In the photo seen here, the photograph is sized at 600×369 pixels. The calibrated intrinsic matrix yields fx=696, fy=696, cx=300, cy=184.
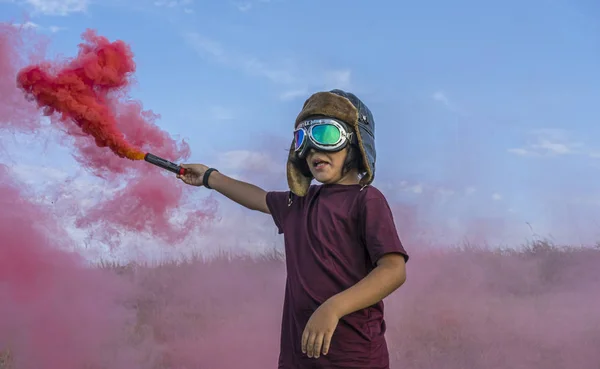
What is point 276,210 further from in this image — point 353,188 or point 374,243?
point 374,243

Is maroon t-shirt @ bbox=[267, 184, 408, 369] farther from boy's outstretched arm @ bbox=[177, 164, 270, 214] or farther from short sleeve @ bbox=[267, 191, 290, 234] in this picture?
boy's outstretched arm @ bbox=[177, 164, 270, 214]

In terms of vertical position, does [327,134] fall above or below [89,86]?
below

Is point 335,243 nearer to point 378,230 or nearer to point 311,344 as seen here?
point 378,230

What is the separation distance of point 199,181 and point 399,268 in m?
1.64

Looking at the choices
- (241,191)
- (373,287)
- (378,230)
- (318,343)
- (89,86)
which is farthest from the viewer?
(89,86)

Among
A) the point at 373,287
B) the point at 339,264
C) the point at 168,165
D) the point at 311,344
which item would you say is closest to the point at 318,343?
the point at 311,344

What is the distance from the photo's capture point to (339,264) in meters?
3.22

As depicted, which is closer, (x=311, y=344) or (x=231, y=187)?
(x=311, y=344)

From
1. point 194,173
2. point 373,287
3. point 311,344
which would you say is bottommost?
point 311,344

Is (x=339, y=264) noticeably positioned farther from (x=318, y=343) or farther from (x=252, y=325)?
(x=252, y=325)

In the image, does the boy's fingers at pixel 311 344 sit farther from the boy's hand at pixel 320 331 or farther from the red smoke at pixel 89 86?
the red smoke at pixel 89 86

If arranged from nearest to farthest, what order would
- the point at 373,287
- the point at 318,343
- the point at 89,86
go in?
the point at 318,343 → the point at 373,287 → the point at 89,86

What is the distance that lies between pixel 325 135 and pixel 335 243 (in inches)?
21.5

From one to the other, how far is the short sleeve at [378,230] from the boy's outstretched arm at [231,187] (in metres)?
0.80
